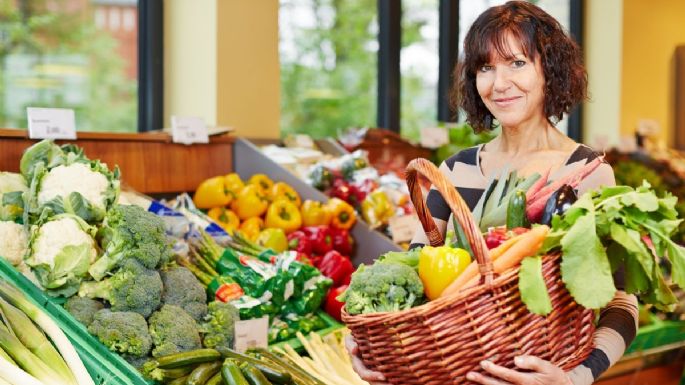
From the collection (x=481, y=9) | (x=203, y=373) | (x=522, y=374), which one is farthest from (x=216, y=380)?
(x=481, y=9)

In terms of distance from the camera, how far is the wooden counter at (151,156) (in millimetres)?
2783

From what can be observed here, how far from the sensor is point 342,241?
11.3ft

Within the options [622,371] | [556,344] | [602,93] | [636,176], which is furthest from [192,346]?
[602,93]

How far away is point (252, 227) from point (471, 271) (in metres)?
2.23

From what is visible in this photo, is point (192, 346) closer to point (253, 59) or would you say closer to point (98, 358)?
point (98, 358)

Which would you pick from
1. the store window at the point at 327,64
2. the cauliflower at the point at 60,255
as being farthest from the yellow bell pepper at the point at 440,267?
the store window at the point at 327,64

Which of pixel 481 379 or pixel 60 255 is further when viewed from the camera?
pixel 60 255

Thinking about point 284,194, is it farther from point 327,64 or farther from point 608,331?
point 608,331

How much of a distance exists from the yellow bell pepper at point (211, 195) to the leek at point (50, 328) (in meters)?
1.38

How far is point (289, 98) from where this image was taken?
4734mm

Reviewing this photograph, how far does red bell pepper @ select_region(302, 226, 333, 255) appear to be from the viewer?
3.39 m

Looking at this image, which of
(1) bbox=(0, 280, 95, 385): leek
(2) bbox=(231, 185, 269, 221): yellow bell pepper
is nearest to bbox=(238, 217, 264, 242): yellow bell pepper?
(2) bbox=(231, 185, 269, 221): yellow bell pepper

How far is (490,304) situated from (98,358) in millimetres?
1157

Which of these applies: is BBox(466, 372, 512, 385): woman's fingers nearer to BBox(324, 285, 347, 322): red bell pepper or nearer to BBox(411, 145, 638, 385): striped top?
BBox(411, 145, 638, 385): striped top
